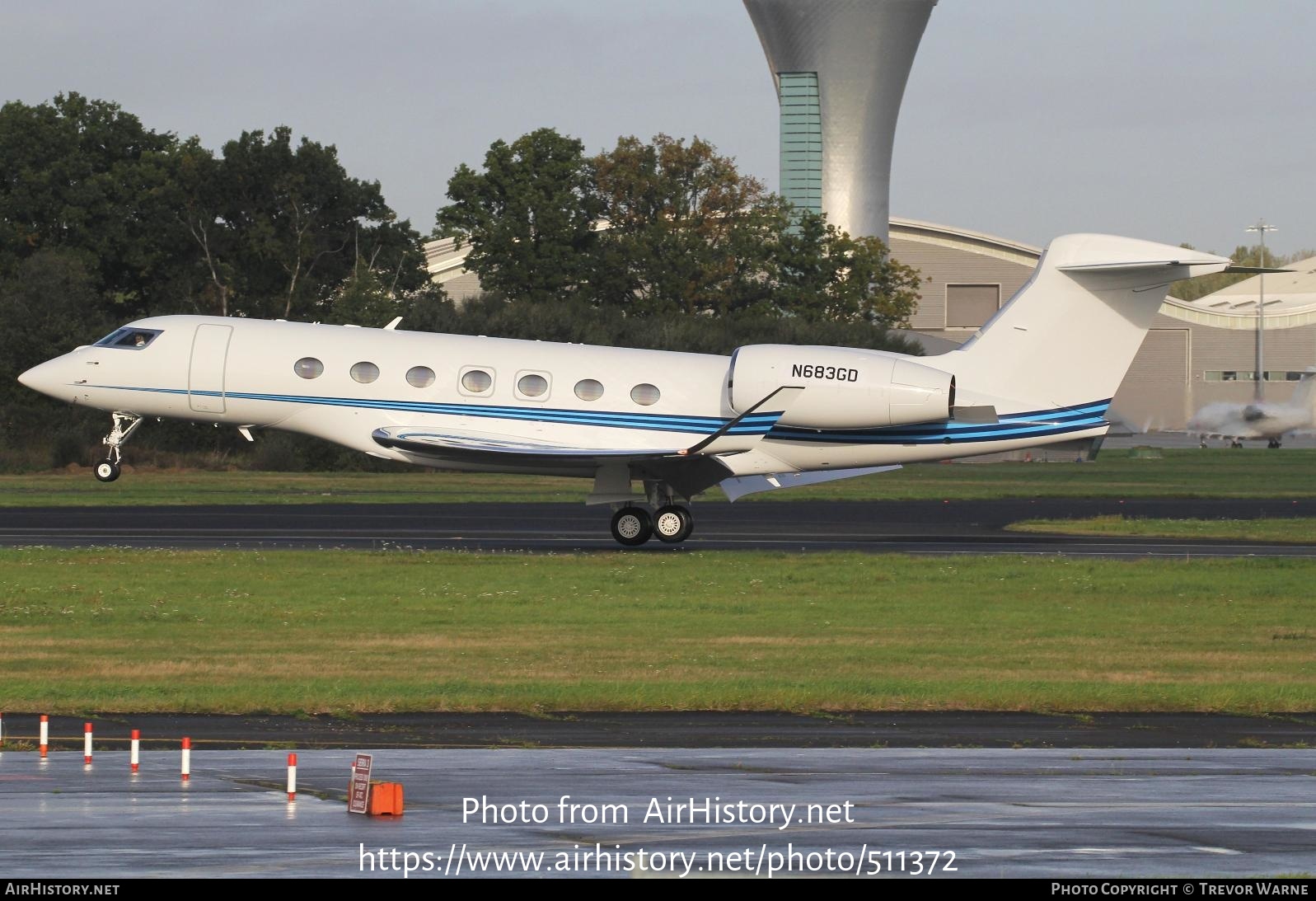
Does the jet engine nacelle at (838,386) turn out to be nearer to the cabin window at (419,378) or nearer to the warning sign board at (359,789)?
the cabin window at (419,378)

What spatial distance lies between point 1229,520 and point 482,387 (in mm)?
18654

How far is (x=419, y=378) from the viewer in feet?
90.4

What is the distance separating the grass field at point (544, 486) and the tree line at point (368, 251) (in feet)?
20.4

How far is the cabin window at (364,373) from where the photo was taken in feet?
90.4

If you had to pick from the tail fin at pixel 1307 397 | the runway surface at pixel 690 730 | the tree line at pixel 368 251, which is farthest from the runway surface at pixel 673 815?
the tail fin at pixel 1307 397

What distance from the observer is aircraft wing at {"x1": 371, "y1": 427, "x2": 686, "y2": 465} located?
26828 millimetres

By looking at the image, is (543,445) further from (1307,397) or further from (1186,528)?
(1307,397)

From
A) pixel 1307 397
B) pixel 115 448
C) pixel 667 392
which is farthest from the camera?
pixel 1307 397

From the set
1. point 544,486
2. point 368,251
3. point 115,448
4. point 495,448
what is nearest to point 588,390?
point 495,448

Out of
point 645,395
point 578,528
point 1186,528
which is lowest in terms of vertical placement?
point 578,528

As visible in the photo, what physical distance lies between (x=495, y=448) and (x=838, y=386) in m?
5.63

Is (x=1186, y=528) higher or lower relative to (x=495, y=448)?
lower

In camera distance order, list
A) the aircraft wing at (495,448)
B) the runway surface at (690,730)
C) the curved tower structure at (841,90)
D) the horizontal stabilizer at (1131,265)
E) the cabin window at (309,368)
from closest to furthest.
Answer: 1. the runway surface at (690,730)
2. the horizontal stabilizer at (1131,265)
3. the aircraft wing at (495,448)
4. the cabin window at (309,368)
5. the curved tower structure at (841,90)
